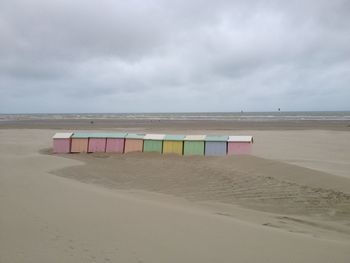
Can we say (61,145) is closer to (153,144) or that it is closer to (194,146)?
(153,144)

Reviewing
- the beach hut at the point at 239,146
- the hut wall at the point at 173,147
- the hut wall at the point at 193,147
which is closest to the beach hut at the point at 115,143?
the hut wall at the point at 173,147

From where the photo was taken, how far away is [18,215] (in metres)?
5.64

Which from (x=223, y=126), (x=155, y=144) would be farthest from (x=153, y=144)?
(x=223, y=126)

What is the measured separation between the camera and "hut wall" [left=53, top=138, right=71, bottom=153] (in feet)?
52.2

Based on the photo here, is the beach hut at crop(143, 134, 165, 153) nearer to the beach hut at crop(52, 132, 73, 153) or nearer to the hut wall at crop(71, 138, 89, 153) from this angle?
the hut wall at crop(71, 138, 89, 153)

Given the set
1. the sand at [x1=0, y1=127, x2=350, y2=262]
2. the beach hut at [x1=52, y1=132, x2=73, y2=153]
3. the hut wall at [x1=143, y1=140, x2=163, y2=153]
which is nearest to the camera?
the sand at [x1=0, y1=127, x2=350, y2=262]

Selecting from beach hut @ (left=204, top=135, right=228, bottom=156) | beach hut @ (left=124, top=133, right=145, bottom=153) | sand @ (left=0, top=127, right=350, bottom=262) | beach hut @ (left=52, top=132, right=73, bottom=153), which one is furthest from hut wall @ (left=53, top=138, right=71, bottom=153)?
beach hut @ (left=204, top=135, right=228, bottom=156)

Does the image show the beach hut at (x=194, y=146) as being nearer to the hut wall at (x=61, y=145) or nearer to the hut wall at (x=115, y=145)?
the hut wall at (x=115, y=145)

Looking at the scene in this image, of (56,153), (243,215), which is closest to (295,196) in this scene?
(243,215)

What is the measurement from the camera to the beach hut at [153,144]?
14.8m

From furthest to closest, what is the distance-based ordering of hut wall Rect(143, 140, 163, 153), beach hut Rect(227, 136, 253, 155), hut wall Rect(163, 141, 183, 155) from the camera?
hut wall Rect(143, 140, 163, 153), hut wall Rect(163, 141, 183, 155), beach hut Rect(227, 136, 253, 155)

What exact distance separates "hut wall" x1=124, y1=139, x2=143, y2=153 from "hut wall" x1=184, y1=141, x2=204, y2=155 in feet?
6.85

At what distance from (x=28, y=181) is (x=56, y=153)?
7.16 metres

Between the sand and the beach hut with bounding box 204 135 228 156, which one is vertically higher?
the beach hut with bounding box 204 135 228 156
